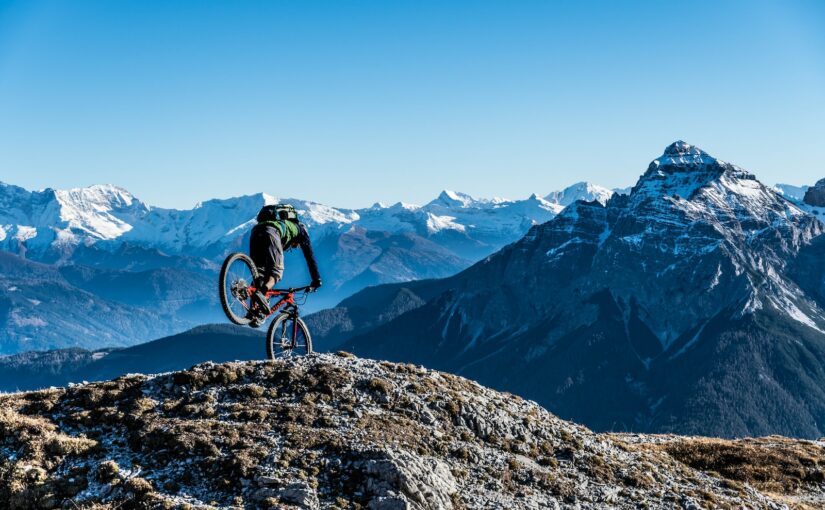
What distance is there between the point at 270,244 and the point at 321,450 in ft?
29.7

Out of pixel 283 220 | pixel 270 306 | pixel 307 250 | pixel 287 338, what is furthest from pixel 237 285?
pixel 287 338

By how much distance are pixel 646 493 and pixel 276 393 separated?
18.7 meters

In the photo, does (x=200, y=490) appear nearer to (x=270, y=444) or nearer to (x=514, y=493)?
(x=270, y=444)

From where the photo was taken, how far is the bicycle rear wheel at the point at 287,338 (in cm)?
4062

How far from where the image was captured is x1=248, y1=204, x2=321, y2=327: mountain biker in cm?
3388

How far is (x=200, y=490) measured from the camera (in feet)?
103

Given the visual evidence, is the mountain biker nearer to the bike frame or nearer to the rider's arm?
the rider's arm

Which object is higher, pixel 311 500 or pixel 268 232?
pixel 268 232

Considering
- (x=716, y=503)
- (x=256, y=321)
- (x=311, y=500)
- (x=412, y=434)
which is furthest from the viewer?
(x=716, y=503)

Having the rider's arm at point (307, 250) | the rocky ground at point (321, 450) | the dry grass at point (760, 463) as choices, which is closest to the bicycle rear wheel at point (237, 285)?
the rider's arm at point (307, 250)

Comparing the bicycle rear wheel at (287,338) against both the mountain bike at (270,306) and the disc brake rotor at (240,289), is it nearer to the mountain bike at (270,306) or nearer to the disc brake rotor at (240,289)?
the mountain bike at (270,306)

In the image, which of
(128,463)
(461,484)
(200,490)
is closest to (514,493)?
(461,484)

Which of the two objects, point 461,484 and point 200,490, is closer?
point 200,490

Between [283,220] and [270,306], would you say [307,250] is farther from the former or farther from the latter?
[270,306]
